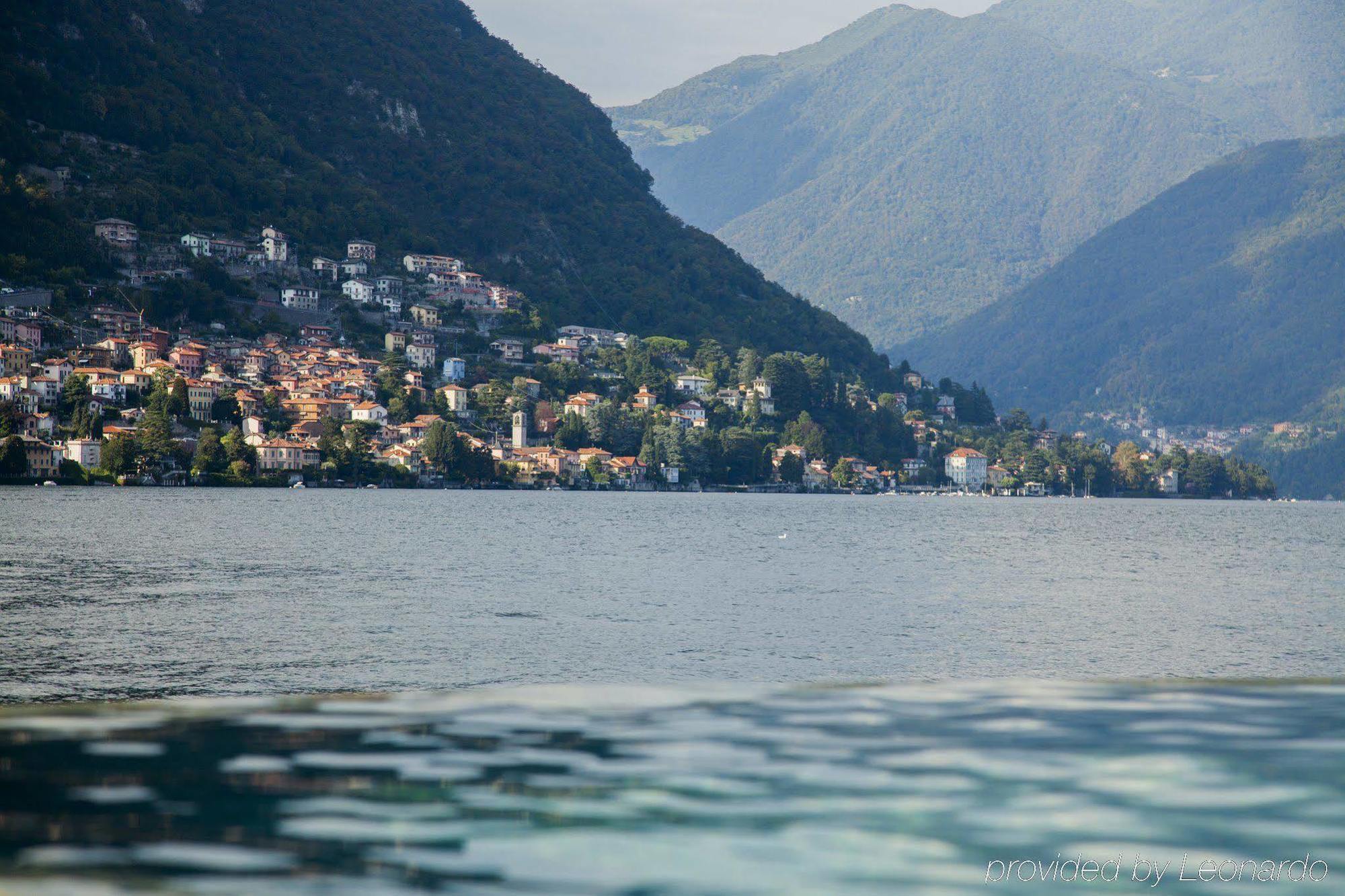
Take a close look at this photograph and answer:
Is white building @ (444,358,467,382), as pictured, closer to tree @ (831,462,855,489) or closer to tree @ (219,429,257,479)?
tree @ (831,462,855,489)

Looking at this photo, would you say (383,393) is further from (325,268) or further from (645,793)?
(645,793)

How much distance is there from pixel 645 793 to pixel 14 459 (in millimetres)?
98694

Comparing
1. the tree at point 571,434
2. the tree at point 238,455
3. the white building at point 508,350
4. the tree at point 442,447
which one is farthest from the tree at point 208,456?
the white building at point 508,350

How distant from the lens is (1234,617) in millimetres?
30203

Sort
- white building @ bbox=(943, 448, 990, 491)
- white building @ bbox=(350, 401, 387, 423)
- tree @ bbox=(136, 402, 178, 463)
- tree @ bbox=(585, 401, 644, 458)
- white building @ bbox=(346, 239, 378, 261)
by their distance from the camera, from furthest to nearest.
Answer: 1. white building @ bbox=(943, 448, 990, 491)
2. white building @ bbox=(346, 239, 378, 261)
3. tree @ bbox=(585, 401, 644, 458)
4. white building @ bbox=(350, 401, 387, 423)
5. tree @ bbox=(136, 402, 178, 463)

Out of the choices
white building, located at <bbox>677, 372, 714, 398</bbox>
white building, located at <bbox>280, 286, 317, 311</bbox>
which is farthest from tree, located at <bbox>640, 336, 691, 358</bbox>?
white building, located at <bbox>280, 286, 317, 311</bbox>

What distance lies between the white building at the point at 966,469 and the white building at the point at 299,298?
85.6 metres

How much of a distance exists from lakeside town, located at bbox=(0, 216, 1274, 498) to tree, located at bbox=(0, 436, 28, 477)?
0.19m

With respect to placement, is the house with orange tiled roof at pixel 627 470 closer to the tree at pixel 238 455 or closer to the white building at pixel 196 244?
the tree at pixel 238 455

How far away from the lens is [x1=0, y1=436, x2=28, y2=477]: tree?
99.1m

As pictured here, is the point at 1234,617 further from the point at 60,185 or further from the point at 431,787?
the point at 60,185

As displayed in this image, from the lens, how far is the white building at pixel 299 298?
559 feet

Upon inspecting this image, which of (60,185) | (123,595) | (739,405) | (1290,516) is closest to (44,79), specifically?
(60,185)

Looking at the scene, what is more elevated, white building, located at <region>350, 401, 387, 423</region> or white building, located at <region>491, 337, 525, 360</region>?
white building, located at <region>491, 337, 525, 360</region>
